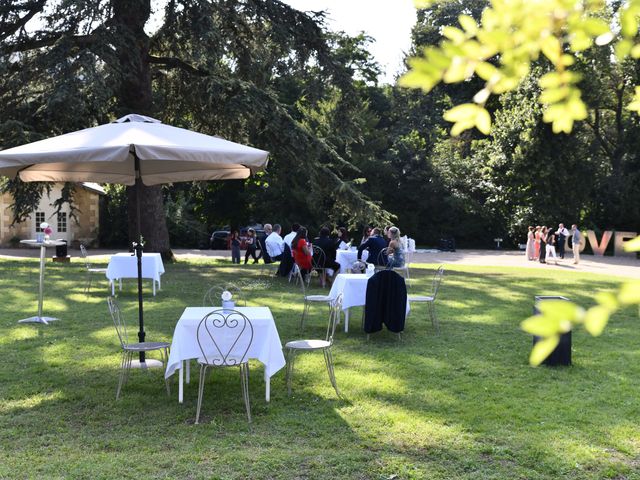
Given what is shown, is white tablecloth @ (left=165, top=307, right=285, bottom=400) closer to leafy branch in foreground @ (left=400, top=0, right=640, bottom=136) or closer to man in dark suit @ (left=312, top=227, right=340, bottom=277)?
leafy branch in foreground @ (left=400, top=0, right=640, bottom=136)

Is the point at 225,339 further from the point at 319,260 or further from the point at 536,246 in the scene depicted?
the point at 536,246

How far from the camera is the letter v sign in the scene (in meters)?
35.1

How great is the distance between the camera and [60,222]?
38.6 meters

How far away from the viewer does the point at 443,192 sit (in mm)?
42375

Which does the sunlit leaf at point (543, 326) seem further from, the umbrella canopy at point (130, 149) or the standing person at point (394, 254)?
the standing person at point (394, 254)

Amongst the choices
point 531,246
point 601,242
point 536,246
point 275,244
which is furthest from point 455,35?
point 601,242

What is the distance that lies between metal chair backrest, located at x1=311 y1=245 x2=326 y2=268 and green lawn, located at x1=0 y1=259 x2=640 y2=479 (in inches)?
191

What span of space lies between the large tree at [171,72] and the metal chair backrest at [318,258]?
266 inches

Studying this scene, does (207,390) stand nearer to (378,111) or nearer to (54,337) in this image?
(54,337)

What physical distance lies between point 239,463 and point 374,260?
1106 cm

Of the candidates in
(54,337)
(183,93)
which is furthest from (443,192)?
(54,337)

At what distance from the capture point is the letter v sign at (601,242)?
115 ft

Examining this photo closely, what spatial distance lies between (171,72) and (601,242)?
22.9 metres

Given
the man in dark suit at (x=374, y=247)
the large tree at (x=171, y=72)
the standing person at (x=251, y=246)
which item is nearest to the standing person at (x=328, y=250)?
the man in dark suit at (x=374, y=247)
